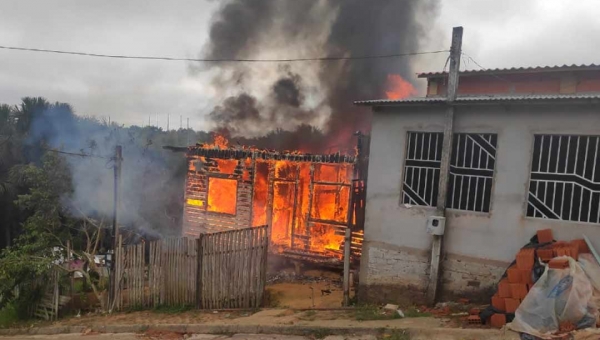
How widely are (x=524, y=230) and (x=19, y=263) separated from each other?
11706 millimetres

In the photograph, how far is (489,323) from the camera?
7121 mm

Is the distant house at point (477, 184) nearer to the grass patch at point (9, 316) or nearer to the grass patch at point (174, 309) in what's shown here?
the grass patch at point (174, 309)

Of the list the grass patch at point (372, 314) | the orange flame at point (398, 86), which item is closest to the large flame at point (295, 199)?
the grass patch at point (372, 314)

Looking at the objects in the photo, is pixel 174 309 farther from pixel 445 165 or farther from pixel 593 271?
pixel 593 271

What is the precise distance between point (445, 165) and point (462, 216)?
106 cm

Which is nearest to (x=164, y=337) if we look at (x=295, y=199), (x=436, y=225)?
(x=436, y=225)

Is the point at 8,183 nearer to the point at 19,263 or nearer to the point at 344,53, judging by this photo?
the point at 19,263

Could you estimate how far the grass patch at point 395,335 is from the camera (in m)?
6.82

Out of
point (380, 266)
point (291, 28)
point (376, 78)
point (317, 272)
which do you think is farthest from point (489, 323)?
point (291, 28)

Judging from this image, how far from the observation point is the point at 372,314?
8367 millimetres

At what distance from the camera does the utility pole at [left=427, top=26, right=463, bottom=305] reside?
8.56 m

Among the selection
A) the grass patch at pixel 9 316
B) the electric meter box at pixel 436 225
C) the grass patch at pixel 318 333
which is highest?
the electric meter box at pixel 436 225

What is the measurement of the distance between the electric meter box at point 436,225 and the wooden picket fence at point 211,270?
3.59m

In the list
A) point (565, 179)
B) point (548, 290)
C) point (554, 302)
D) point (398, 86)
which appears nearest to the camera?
point (554, 302)
